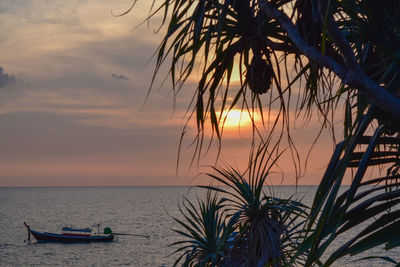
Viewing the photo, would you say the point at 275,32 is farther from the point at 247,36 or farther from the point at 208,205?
the point at 208,205

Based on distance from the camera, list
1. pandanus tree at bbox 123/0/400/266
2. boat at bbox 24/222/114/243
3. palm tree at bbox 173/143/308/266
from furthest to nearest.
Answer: boat at bbox 24/222/114/243
palm tree at bbox 173/143/308/266
pandanus tree at bbox 123/0/400/266

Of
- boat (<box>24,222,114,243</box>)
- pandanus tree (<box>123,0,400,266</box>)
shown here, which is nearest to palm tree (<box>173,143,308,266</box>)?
pandanus tree (<box>123,0,400,266</box>)

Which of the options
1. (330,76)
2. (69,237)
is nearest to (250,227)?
(330,76)

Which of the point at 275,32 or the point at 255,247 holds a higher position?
the point at 275,32

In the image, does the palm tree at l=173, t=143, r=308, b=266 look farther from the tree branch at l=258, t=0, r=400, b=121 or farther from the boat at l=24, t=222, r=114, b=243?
the boat at l=24, t=222, r=114, b=243

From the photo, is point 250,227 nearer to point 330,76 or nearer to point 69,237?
point 330,76

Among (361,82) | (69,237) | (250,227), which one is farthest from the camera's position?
(69,237)

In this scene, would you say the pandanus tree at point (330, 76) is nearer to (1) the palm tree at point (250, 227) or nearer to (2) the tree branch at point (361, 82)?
(2) the tree branch at point (361, 82)

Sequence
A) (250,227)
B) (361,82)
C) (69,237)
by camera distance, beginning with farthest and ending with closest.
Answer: (69,237) < (250,227) < (361,82)

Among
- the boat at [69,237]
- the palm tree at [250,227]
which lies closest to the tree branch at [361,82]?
the palm tree at [250,227]

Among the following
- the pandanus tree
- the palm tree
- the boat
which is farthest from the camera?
the boat

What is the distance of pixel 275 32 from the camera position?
10.9 feet

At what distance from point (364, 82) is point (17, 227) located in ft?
370

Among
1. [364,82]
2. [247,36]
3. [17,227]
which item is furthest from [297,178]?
[17,227]
